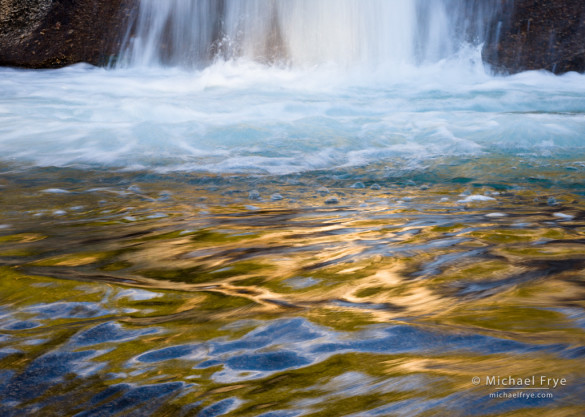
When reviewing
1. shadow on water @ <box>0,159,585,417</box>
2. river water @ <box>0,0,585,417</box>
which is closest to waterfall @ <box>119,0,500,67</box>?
river water @ <box>0,0,585,417</box>

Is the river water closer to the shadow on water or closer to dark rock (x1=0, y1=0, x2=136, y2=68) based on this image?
the shadow on water

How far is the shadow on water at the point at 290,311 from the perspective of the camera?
3.14 feet

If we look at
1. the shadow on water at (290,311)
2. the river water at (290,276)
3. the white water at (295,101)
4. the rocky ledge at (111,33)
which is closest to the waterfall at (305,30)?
the white water at (295,101)

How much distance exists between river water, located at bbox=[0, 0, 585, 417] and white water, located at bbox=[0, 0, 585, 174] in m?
0.07

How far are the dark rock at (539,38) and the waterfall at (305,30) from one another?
14.9 inches

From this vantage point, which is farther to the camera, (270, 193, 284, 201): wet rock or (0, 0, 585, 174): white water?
(0, 0, 585, 174): white water

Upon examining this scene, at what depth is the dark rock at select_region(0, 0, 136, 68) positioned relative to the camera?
1045 centimetres

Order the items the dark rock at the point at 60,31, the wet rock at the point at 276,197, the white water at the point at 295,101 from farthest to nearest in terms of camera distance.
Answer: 1. the dark rock at the point at 60,31
2. the white water at the point at 295,101
3. the wet rock at the point at 276,197

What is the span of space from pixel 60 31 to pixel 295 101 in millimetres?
5960

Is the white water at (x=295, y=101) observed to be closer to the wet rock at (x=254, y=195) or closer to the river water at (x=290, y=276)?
the river water at (x=290, y=276)

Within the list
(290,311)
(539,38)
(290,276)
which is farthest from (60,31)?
(290,311)

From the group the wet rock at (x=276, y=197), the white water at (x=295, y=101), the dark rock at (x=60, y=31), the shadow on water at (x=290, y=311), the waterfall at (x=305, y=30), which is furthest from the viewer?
the waterfall at (x=305, y=30)

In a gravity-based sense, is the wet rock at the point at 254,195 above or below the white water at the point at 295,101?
below

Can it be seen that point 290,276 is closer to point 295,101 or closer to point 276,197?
point 276,197
